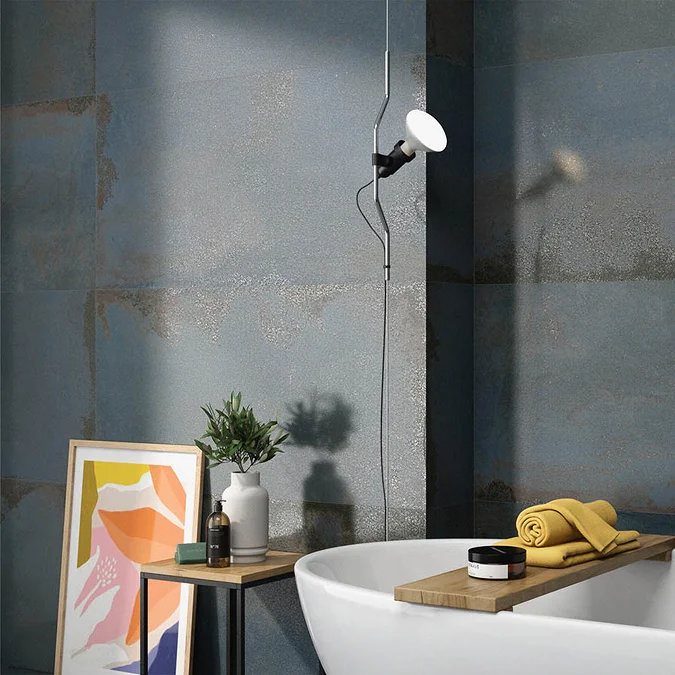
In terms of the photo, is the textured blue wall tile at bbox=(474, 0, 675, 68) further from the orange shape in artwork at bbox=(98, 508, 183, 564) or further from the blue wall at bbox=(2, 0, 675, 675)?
the orange shape in artwork at bbox=(98, 508, 183, 564)

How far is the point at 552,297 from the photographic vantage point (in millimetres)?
2818

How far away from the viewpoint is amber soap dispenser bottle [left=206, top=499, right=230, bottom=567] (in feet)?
8.71

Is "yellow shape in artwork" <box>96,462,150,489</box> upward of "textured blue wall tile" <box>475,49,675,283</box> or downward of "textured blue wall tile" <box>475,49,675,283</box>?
downward

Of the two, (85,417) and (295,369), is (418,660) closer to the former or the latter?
(295,369)

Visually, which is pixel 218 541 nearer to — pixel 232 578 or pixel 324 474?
pixel 232 578

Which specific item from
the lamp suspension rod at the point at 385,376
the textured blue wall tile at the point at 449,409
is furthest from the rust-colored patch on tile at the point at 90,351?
the textured blue wall tile at the point at 449,409

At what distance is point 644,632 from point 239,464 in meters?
1.35

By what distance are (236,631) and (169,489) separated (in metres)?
0.53

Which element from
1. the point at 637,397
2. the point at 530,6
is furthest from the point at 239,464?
the point at 530,6

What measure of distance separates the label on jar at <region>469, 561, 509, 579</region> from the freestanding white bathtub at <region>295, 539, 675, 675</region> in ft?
0.41

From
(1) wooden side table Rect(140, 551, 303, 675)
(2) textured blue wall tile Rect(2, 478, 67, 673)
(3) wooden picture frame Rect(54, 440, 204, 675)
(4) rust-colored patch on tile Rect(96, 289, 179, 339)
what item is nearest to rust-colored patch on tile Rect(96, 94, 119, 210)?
(4) rust-colored patch on tile Rect(96, 289, 179, 339)

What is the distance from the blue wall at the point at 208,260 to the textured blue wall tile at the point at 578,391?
28 centimetres

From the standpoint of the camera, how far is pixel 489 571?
1.93 meters

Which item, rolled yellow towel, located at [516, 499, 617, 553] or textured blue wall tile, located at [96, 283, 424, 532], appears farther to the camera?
textured blue wall tile, located at [96, 283, 424, 532]
